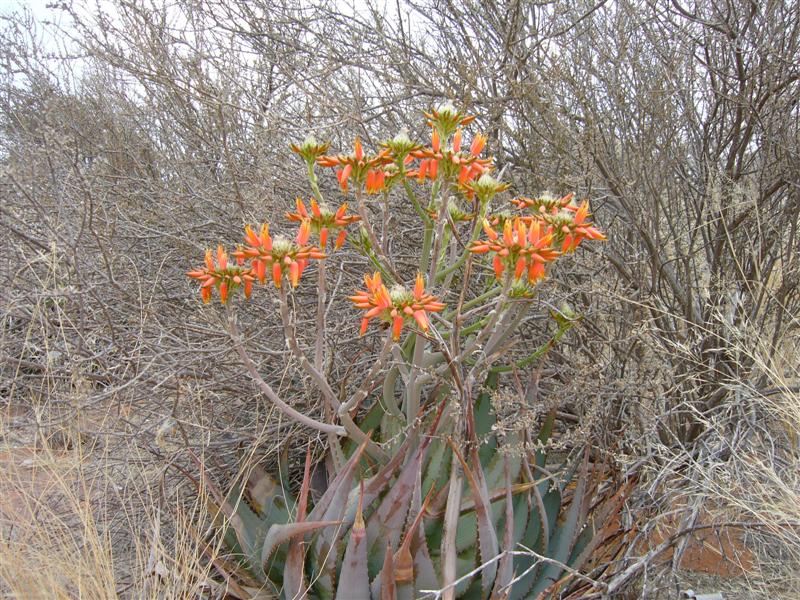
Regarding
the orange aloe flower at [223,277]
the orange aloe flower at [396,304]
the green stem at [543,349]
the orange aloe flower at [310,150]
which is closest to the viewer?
the orange aloe flower at [396,304]

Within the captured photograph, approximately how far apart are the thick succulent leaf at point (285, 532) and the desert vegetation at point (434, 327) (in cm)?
1

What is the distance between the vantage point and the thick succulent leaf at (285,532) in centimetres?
190

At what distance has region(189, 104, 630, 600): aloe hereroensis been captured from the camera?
178cm

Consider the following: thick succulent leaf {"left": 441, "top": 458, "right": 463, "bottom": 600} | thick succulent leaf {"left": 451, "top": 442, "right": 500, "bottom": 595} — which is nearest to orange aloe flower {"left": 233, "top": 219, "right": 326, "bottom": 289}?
thick succulent leaf {"left": 451, "top": 442, "right": 500, "bottom": 595}

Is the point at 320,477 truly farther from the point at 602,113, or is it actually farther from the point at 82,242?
the point at 602,113

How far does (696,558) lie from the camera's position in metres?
2.96

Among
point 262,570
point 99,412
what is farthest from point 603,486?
point 99,412

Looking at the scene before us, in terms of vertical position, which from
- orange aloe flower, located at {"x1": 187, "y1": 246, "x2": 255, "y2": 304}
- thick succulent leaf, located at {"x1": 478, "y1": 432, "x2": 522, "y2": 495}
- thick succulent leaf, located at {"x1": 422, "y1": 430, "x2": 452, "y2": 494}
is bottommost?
thick succulent leaf, located at {"x1": 478, "y1": 432, "x2": 522, "y2": 495}

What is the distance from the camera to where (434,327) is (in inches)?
77.7

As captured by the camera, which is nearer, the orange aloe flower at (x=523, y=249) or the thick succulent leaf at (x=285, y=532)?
the orange aloe flower at (x=523, y=249)

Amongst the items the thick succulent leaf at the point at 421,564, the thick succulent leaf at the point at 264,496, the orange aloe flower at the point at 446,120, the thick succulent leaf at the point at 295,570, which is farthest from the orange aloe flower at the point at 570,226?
the thick succulent leaf at the point at 264,496

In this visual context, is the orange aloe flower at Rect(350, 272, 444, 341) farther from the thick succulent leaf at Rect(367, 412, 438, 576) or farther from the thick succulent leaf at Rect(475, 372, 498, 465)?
the thick succulent leaf at Rect(475, 372, 498, 465)

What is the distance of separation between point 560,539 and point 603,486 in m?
0.79

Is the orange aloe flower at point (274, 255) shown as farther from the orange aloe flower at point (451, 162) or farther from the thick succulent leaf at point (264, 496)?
the thick succulent leaf at point (264, 496)
